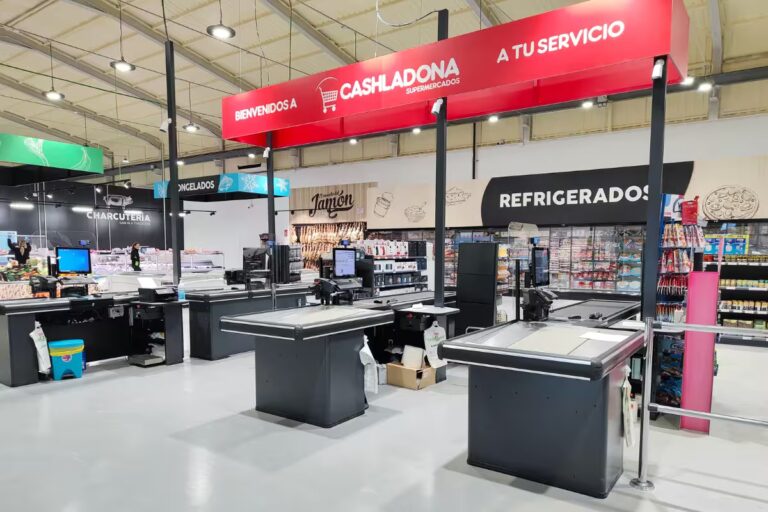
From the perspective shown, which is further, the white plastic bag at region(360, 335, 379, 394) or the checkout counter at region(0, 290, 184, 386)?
the checkout counter at region(0, 290, 184, 386)

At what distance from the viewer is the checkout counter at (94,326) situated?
520 centimetres

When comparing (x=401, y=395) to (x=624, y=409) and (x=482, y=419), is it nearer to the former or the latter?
(x=482, y=419)

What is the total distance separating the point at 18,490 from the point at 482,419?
2942mm

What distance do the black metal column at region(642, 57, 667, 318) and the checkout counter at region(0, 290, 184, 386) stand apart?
17.4ft

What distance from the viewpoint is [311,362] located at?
160 inches

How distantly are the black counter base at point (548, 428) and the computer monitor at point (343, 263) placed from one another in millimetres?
3733

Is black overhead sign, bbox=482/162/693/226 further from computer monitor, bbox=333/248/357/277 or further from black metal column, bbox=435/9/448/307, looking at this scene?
black metal column, bbox=435/9/448/307

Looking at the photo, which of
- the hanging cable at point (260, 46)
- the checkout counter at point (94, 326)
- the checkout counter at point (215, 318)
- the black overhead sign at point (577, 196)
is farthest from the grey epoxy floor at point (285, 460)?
the hanging cable at point (260, 46)

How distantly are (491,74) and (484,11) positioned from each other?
257 inches

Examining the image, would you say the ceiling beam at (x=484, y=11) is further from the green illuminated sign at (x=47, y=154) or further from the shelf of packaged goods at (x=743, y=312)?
the green illuminated sign at (x=47, y=154)

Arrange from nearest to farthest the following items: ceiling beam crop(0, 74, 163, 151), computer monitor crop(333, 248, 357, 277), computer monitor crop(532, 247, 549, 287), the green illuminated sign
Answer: computer monitor crop(532, 247, 549, 287)
computer monitor crop(333, 248, 357, 277)
the green illuminated sign
ceiling beam crop(0, 74, 163, 151)

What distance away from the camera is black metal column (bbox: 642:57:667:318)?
3760mm

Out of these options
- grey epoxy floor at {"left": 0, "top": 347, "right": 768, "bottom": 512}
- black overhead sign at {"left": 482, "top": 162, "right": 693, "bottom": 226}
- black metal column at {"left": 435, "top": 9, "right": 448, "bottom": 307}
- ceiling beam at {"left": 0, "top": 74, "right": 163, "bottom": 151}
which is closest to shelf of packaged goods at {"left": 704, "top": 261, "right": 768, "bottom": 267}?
black overhead sign at {"left": 482, "top": 162, "right": 693, "bottom": 226}

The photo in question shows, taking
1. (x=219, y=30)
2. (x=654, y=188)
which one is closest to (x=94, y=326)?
(x=219, y=30)
